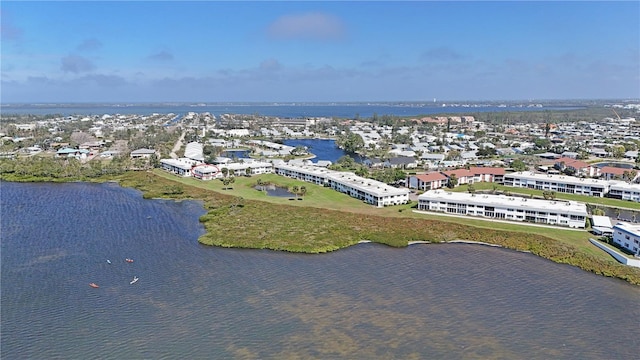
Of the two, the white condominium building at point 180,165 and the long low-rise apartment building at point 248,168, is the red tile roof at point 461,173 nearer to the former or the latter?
the long low-rise apartment building at point 248,168

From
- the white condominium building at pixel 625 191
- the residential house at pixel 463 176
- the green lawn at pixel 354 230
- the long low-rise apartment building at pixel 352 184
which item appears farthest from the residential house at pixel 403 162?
the white condominium building at pixel 625 191

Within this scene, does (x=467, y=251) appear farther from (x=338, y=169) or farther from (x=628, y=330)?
(x=338, y=169)

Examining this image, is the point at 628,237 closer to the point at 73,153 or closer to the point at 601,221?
the point at 601,221

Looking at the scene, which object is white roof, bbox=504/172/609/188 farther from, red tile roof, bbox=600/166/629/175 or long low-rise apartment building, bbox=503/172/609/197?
red tile roof, bbox=600/166/629/175

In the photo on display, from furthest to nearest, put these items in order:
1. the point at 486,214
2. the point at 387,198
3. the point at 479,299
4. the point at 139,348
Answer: the point at 387,198 < the point at 486,214 < the point at 479,299 < the point at 139,348

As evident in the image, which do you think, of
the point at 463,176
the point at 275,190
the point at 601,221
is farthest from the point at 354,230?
the point at 463,176

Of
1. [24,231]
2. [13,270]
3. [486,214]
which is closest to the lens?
[13,270]

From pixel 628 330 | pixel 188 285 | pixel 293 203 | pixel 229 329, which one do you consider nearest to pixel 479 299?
pixel 628 330
